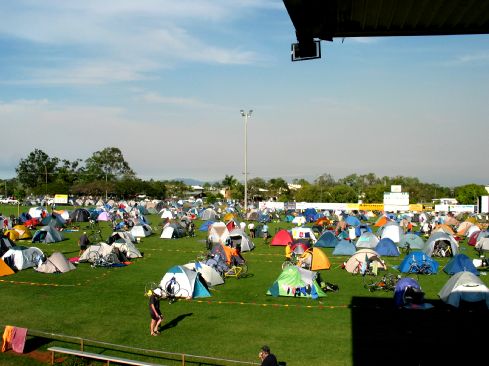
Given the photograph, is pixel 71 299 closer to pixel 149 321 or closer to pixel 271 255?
pixel 149 321

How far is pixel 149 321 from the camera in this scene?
46.1ft

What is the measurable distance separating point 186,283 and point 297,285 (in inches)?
147

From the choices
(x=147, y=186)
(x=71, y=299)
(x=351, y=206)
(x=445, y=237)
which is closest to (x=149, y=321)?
(x=71, y=299)

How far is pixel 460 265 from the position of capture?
20.6 meters

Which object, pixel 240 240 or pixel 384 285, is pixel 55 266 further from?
pixel 384 285

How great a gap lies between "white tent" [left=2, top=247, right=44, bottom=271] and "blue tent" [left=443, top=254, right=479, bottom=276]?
17.6 meters

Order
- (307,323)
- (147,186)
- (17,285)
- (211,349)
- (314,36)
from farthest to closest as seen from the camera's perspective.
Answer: (147,186) → (17,285) → (307,323) → (211,349) → (314,36)

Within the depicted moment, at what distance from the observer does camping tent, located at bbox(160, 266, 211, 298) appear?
16.6 metres

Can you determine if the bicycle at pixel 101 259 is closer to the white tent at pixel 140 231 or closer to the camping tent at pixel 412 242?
the white tent at pixel 140 231

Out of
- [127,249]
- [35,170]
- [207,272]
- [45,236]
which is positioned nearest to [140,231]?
[45,236]

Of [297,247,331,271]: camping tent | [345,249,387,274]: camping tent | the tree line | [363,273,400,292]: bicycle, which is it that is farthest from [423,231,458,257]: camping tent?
the tree line

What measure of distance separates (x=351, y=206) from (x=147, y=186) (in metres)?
51.5

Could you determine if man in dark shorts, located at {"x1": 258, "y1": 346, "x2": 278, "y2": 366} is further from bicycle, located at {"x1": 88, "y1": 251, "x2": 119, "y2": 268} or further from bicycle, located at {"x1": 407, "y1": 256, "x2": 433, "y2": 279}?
bicycle, located at {"x1": 88, "y1": 251, "x2": 119, "y2": 268}

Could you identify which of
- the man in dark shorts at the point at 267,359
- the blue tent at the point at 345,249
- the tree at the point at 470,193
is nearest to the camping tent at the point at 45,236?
the blue tent at the point at 345,249
